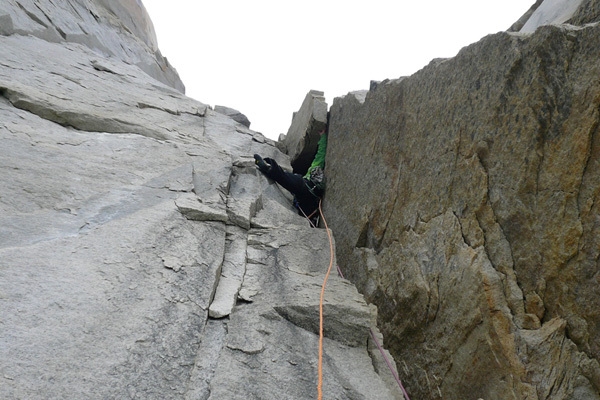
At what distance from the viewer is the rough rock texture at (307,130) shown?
267 inches

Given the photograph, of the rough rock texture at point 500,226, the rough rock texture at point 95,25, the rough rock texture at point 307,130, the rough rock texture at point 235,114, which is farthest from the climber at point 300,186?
the rough rock texture at point 235,114

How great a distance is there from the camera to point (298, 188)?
19.6 feet

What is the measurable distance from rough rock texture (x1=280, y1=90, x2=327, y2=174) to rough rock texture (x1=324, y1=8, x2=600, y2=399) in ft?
10.7

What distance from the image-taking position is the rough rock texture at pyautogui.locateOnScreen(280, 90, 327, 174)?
22.2ft

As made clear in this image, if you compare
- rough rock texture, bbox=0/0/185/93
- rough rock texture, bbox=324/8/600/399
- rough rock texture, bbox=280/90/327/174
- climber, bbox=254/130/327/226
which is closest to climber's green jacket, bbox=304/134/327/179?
rough rock texture, bbox=280/90/327/174

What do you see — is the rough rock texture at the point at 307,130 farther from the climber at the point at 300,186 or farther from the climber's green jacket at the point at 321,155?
the climber at the point at 300,186

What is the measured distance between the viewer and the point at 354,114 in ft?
17.2

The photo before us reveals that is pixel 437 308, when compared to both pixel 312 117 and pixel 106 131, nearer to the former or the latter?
pixel 106 131

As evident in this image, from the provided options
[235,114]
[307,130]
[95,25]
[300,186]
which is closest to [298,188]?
[300,186]

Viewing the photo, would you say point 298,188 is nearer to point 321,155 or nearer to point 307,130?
point 321,155

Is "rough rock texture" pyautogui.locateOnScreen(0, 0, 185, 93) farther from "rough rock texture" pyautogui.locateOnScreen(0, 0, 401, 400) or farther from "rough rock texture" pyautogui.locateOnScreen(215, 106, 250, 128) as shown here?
"rough rock texture" pyautogui.locateOnScreen(215, 106, 250, 128)

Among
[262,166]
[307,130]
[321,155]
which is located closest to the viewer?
[262,166]

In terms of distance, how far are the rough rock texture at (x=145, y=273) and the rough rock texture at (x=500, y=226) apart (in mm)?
539

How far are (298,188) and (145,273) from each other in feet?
12.1
